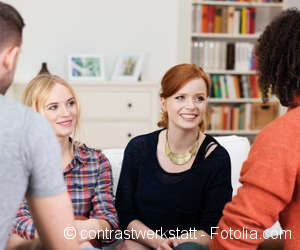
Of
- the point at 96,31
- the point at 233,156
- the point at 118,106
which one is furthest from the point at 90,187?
the point at 96,31

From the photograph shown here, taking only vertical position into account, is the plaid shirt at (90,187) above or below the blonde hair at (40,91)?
below

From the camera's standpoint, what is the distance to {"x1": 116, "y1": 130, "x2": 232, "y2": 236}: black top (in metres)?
1.76

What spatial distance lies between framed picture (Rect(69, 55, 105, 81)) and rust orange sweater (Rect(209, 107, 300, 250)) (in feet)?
11.7

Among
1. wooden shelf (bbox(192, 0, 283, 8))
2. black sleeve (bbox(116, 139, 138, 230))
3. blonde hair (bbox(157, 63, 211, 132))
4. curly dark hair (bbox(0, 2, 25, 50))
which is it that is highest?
wooden shelf (bbox(192, 0, 283, 8))

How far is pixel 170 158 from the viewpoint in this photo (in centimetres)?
182

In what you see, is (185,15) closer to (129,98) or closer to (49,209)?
(129,98)

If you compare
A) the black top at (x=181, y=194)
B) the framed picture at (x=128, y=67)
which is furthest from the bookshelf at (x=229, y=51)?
the black top at (x=181, y=194)

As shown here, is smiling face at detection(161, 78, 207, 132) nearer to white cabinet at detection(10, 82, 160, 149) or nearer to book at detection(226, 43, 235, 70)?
white cabinet at detection(10, 82, 160, 149)

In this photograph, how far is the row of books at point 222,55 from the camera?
4750mm

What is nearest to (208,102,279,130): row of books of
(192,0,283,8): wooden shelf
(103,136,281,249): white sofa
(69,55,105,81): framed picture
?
(192,0,283,8): wooden shelf

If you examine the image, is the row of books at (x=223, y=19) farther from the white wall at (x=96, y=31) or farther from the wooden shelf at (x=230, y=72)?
the wooden shelf at (x=230, y=72)

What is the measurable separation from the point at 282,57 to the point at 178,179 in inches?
27.1

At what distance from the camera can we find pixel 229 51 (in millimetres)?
4781

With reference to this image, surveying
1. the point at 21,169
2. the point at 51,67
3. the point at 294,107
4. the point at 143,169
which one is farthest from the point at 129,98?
the point at 21,169
